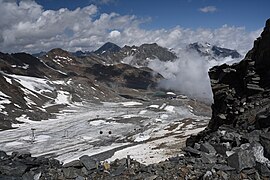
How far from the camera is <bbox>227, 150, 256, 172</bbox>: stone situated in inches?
658

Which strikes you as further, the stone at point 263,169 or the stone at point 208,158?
the stone at point 208,158

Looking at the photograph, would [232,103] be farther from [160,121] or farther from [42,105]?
[42,105]

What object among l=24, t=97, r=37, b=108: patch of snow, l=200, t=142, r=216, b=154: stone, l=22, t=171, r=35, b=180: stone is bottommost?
l=22, t=171, r=35, b=180: stone

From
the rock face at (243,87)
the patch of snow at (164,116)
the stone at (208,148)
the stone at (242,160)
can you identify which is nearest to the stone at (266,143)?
the stone at (242,160)

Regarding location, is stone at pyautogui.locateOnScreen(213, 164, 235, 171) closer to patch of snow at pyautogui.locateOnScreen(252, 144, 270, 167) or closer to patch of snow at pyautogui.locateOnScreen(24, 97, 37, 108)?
patch of snow at pyautogui.locateOnScreen(252, 144, 270, 167)

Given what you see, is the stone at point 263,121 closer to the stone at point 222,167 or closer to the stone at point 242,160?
the stone at point 242,160

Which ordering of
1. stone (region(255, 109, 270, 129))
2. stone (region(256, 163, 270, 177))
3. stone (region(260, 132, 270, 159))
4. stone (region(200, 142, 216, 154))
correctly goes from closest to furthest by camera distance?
1. stone (region(256, 163, 270, 177))
2. stone (region(260, 132, 270, 159))
3. stone (region(200, 142, 216, 154))
4. stone (region(255, 109, 270, 129))

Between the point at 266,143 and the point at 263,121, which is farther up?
the point at 263,121

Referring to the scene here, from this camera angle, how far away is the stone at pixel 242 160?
54.8 feet

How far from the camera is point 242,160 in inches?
667

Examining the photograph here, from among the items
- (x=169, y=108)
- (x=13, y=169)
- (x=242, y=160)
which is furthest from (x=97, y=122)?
(x=242, y=160)

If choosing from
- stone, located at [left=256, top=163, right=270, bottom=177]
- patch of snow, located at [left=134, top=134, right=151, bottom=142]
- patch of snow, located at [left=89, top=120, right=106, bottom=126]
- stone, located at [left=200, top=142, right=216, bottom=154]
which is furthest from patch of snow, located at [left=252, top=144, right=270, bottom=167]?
patch of snow, located at [left=89, top=120, right=106, bottom=126]

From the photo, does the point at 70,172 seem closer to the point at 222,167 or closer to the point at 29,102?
the point at 222,167

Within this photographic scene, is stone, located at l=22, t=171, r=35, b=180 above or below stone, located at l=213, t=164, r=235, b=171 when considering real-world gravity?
below
